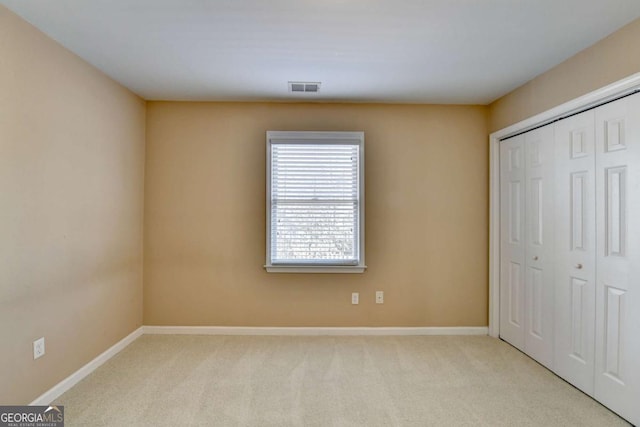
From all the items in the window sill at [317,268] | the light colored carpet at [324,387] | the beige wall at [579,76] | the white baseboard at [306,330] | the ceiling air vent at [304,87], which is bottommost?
the light colored carpet at [324,387]

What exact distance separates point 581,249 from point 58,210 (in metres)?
3.81

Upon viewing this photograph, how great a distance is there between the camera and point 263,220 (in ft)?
12.0

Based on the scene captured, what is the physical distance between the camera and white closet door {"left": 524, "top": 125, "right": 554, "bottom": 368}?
2.86 meters

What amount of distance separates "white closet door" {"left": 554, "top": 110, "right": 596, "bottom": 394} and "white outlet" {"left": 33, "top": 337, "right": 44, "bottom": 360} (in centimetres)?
380

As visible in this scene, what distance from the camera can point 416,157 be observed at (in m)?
3.71

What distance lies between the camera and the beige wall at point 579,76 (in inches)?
84.0

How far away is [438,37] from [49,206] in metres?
2.88

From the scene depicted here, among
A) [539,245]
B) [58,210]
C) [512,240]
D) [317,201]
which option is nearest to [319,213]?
[317,201]

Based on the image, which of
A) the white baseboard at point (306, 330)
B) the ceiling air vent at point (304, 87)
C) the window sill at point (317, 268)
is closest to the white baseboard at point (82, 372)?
the white baseboard at point (306, 330)

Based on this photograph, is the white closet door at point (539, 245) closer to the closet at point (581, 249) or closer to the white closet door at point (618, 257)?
the closet at point (581, 249)

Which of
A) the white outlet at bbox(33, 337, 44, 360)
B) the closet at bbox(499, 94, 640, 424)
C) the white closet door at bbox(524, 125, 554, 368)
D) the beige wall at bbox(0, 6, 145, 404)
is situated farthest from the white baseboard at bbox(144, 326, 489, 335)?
the white outlet at bbox(33, 337, 44, 360)

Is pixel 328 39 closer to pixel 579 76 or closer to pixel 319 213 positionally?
pixel 319 213

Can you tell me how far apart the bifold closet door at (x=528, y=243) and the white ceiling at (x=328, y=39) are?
66cm

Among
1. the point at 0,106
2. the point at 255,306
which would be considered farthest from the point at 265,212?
the point at 0,106
